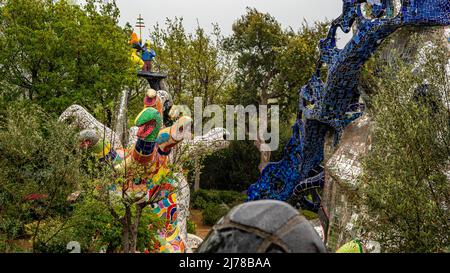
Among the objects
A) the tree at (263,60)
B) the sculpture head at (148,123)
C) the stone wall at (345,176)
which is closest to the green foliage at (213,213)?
the tree at (263,60)

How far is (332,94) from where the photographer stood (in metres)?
10.3

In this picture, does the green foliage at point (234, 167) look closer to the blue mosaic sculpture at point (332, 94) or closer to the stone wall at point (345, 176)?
the blue mosaic sculpture at point (332, 94)

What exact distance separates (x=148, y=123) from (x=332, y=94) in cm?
341

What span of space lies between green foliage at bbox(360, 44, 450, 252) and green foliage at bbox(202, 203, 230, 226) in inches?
505

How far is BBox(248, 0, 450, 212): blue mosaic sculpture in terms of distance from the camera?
8727 mm

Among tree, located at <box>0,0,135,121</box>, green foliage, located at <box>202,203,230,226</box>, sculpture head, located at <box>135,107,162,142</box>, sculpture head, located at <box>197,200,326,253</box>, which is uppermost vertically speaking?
tree, located at <box>0,0,135,121</box>

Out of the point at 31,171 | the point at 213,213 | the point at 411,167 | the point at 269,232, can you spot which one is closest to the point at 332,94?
the point at 411,167

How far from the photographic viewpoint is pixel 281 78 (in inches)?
959

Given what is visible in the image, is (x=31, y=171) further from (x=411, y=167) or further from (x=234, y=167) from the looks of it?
(x=234, y=167)

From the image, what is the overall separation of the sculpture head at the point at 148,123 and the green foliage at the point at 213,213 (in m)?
8.58

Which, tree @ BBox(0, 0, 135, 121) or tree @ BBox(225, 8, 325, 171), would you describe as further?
tree @ BBox(225, 8, 325, 171)

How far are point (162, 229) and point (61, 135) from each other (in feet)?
12.8

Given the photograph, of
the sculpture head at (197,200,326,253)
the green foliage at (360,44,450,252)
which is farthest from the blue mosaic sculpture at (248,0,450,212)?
the sculpture head at (197,200,326,253)

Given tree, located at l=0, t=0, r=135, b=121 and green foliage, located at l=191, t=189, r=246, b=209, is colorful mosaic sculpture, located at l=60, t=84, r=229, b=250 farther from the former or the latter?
green foliage, located at l=191, t=189, r=246, b=209
